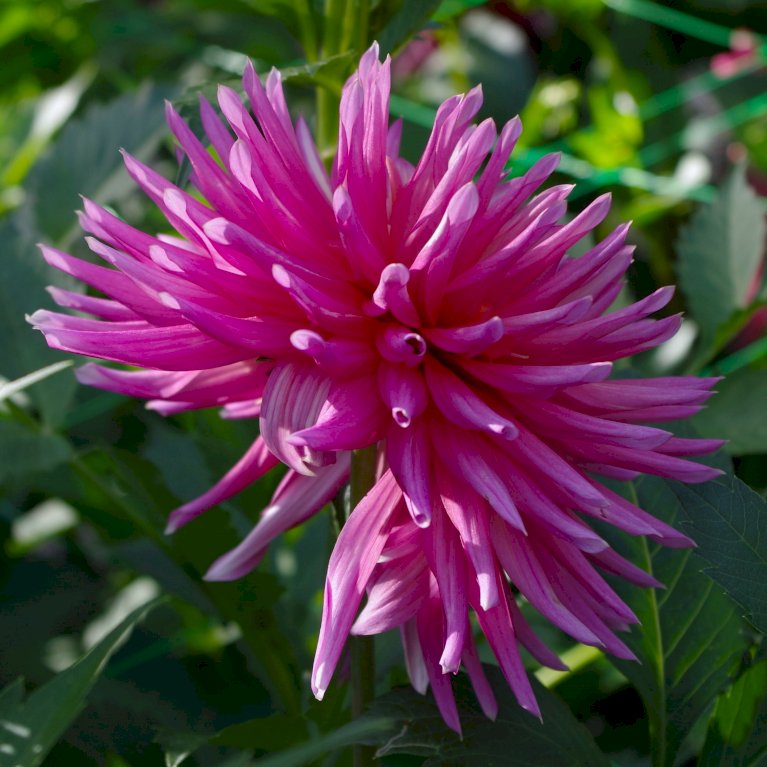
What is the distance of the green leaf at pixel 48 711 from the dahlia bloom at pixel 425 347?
15 centimetres

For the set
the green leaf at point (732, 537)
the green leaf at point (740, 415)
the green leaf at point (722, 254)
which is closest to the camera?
the green leaf at point (732, 537)

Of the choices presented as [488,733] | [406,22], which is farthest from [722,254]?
[488,733]

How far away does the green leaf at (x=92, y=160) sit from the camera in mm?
864

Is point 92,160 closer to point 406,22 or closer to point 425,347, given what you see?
point 406,22

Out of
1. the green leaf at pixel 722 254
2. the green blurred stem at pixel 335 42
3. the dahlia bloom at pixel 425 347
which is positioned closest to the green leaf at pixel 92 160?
the green blurred stem at pixel 335 42

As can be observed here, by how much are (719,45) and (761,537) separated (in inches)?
59.4

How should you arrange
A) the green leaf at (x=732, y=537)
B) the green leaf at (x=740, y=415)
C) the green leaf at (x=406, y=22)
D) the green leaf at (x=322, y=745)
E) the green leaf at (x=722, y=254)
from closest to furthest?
the green leaf at (x=322, y=745)
the green leaf at (x=732, y=537)
the green leaf at (x=406, y=22)
the green leaf at (x=740, y=415)
the green leaf at (x=722, y=254)

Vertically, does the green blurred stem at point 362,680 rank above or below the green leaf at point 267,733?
above

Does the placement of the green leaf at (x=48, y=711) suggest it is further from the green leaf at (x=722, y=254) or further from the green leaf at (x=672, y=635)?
the green leaf at (x=722, y=254)

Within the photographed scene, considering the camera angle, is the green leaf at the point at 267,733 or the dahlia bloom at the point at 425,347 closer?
the dahlia bloom at the point at 425,347

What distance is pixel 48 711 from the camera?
542 mm

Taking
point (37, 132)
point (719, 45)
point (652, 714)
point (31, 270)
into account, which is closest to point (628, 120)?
point (719, 45)

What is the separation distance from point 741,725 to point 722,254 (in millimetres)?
468

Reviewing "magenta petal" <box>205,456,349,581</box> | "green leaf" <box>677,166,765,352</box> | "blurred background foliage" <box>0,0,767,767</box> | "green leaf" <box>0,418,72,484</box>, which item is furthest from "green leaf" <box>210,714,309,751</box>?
"green leaf" <box>677,166,765,352</box>
